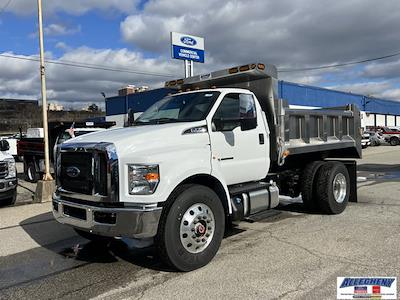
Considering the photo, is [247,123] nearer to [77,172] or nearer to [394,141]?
[77,172]

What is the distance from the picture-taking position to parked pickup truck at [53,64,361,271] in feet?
16.2

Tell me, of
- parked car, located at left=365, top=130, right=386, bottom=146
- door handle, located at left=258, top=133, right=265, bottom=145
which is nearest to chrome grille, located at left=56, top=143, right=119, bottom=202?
door handle, located at left=258, top=133, right=265, bottom=145

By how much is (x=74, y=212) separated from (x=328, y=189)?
471 cm

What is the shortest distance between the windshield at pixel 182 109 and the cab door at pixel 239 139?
19cm

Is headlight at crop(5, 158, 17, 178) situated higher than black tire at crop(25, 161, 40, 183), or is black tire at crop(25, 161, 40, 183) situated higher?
headlight at crop(5, 158, 17, 178)

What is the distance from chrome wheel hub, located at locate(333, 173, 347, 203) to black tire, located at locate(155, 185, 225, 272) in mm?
3748

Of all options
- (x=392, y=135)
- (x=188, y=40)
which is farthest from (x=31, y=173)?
(x=392, y=135)

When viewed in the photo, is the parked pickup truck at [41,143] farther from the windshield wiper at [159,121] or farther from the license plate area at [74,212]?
the license plate area at [74,212]

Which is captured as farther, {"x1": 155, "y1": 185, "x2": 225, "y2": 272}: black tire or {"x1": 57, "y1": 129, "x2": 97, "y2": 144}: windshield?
{"x1": 57, "y1": 129, "x2": 97, "y2": 144}: windshield

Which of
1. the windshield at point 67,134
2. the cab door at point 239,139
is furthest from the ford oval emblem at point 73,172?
the windshield at point 67,134

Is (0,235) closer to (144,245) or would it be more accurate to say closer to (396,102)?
(144,245)

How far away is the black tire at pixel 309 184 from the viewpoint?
824 cm

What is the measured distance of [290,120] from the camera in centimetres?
761

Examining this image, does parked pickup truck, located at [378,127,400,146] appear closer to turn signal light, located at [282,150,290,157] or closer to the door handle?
turn signal light, located at [282,150,290,157]
